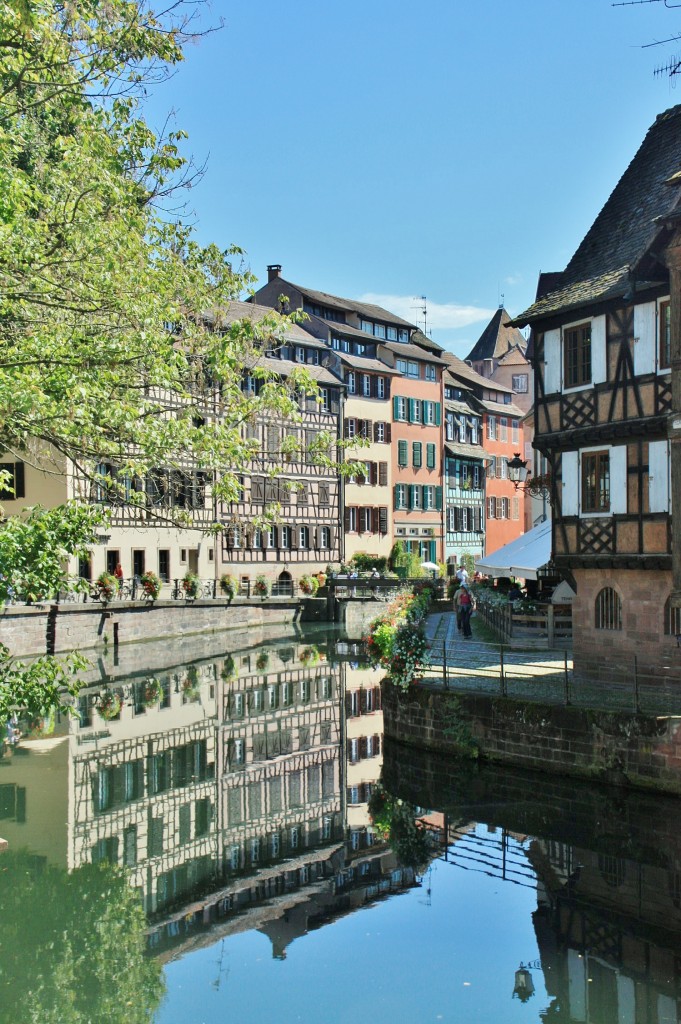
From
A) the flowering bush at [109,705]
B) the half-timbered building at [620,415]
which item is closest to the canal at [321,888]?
the flowering bush at [109,705]

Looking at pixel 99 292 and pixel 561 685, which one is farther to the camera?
pixel 561 685

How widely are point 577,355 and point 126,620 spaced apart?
2254cm

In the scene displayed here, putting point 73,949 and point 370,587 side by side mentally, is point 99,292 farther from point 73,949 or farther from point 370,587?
point 370,587

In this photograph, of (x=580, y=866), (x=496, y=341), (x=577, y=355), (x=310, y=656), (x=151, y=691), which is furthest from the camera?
(x=496, y=341)

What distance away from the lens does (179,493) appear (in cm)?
1412

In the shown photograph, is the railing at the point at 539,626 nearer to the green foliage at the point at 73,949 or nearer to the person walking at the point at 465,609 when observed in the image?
the person walking at the point at 465,609

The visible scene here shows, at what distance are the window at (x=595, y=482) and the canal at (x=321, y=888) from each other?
583cm

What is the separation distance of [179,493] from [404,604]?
30.3 feet

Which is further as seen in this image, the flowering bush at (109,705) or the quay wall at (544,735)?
the flowering bush at (109,705)

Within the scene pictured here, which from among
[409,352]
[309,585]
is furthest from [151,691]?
[409,352]

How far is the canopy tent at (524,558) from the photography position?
2484cm

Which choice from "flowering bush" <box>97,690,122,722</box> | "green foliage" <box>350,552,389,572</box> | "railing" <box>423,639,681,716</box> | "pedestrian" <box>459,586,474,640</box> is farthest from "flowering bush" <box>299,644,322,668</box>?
"green foliage" <box>350,552,389,572</box>

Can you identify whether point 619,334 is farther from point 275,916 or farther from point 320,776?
point 275,916

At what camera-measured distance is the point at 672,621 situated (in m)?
18.9
